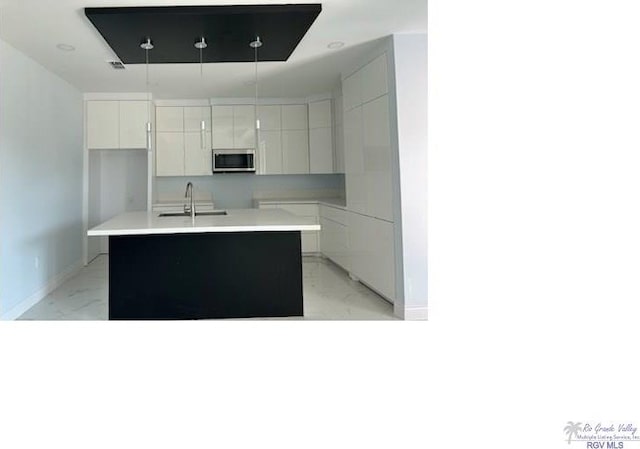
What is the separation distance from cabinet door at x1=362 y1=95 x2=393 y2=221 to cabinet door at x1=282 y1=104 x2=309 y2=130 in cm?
207

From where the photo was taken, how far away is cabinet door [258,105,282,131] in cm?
561

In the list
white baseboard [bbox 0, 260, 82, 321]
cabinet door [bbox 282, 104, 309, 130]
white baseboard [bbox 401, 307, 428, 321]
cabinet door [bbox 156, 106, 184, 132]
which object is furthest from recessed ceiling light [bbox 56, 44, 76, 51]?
white baseboard [bbox 401, 307, 428, 321]

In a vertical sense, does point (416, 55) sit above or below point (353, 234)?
above

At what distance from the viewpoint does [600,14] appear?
5.41 feet

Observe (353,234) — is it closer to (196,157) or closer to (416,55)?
(416,55)

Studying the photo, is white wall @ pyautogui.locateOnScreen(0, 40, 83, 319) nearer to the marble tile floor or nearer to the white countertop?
the marble tile floor

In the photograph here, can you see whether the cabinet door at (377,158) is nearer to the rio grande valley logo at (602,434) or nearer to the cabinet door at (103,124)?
the rio grande valley logo at (602,434)

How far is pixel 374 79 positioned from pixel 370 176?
0.85 m

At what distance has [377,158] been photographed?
138 inches

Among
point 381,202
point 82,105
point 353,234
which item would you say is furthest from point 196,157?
point 381,202

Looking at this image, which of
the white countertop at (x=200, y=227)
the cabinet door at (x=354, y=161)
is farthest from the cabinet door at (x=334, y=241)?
the white countertop at (x=200, y=227)

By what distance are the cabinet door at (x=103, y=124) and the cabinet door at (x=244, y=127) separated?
1494mm

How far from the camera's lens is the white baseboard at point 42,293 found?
10.8 feet

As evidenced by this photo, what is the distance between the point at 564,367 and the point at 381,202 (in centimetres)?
210
